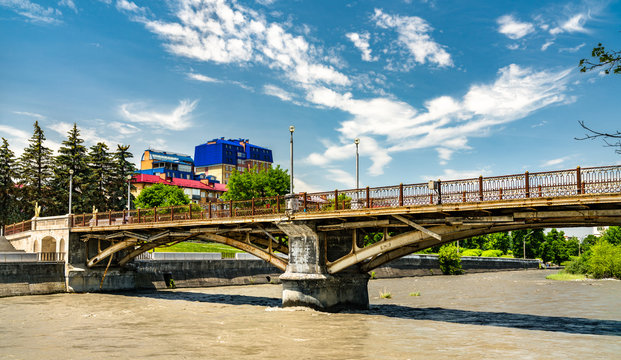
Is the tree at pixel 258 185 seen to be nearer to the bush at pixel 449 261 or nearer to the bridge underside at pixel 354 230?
the bush at pixel 449 261

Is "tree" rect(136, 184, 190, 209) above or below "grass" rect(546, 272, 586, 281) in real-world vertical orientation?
above

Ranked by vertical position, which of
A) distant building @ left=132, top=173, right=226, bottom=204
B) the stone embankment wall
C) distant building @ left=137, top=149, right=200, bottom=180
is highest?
distant building @ left=137, top=149, right=200, bottom=180

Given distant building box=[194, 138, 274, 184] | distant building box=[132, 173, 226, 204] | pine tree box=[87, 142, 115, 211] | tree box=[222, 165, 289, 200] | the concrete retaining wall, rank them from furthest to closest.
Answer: distant building box=[194, 138, 274, 184] → distant building box=[132, 173, 226, 204] → tree box=[222, 165, 289, 200] → pine tree box=[87, 142, 115, 211] → the concrete retaining wall

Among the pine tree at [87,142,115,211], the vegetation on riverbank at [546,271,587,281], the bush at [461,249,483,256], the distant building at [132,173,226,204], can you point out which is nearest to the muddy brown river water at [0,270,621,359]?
the vegetation on riverbank at [546,271,587,281]

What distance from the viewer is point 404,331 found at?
2041cm

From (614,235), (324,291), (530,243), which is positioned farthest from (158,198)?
(614,235)

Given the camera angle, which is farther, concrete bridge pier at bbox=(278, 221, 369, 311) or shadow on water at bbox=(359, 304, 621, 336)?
concrete bridge pier at bbox=(278, 221, 369, 311)

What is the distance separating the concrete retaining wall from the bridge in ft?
13.1

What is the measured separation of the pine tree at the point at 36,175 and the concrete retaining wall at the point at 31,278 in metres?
23.2

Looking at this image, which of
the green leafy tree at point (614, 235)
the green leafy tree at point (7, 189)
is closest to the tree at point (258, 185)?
the green leafy tree at point (7, 189)

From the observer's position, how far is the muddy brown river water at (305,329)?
641 inches

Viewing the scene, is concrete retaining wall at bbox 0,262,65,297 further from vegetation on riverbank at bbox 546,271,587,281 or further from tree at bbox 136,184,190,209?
vegetation on riverbank at bbox 546,271,587,281

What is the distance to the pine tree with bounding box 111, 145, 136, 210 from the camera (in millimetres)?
66312

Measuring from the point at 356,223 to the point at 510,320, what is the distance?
25.9 feet
